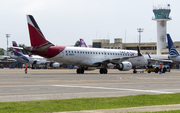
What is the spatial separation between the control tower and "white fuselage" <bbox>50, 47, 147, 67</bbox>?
69.7 meters

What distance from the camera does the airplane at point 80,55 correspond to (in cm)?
4050

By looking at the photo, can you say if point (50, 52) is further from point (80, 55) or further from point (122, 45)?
point (122, 45)

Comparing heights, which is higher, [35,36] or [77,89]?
[35,36]

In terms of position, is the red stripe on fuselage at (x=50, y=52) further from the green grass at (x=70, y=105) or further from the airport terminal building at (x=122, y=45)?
the airport terminal building at (x=122, y=45)

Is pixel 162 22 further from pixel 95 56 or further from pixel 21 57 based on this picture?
pixel 95 56

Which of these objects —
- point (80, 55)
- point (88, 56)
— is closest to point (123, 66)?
point (88, 56)

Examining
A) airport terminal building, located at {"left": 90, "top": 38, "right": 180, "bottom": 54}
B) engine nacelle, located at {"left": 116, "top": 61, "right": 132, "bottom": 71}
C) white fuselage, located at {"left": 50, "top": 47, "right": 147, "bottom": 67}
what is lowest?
engine nacelle, located at {"left": 116, "top": 61, "right": 132, "bottom": 71}

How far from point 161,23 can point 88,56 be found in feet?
263

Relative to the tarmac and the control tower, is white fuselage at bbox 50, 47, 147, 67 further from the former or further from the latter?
the control tower

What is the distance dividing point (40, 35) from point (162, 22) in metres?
86.9

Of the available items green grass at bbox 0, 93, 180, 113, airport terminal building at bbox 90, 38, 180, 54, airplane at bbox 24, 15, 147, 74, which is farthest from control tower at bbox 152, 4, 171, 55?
green grass at bbox 0, 93, 180, 113

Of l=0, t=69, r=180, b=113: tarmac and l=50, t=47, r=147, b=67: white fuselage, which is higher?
l=50, t=47, r=147, b=67: white fuselage

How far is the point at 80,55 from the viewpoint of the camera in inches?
1763

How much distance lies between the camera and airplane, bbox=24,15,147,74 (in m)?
40.5
